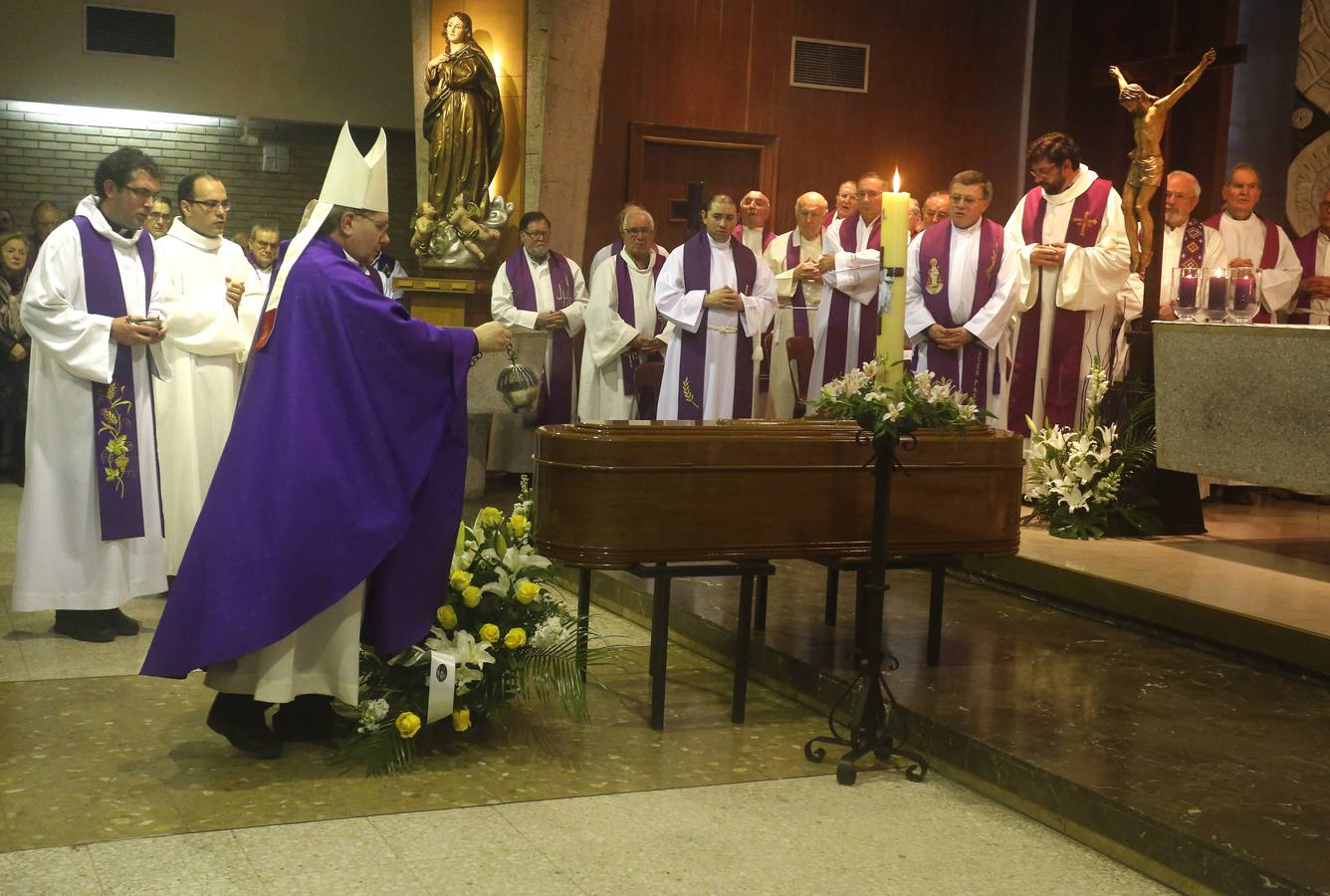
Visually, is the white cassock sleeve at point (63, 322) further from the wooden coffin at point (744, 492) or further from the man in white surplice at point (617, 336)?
the man in white surplice at point (617, 336)

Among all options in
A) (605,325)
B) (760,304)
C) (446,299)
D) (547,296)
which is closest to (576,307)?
(547,296)

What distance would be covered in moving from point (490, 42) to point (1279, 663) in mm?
7503

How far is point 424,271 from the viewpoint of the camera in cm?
1014

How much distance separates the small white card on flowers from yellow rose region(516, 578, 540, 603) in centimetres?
31

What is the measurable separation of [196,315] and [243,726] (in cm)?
254

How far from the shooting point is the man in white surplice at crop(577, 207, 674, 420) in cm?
870

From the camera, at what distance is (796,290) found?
32.9ft

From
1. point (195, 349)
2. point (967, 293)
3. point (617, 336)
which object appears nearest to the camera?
point (195, 349)

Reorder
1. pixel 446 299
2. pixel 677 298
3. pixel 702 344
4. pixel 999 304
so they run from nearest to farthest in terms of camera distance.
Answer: pixel 999 304, pixel 677 298, pixel 702 344, pixel 446 299

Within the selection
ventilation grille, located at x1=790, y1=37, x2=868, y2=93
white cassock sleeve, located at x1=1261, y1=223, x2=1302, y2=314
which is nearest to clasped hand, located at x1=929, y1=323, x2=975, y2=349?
white cassock sleeve, located at x1=1261, y1=223, x2=1302, y2=314

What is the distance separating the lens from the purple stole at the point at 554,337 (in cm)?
937

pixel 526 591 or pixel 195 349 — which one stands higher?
pixel 195 349

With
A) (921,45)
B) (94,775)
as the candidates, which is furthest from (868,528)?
(921,45)

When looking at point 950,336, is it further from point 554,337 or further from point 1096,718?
point 554,337
